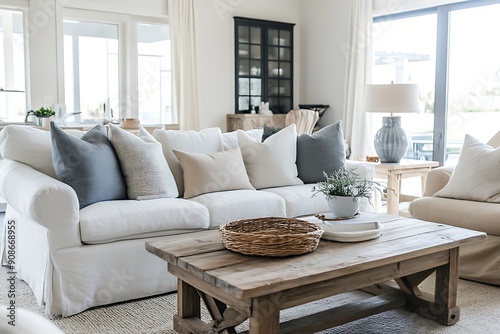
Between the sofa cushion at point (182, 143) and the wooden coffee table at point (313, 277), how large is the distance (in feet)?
3.82

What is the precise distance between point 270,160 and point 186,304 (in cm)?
169

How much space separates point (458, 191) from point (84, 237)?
2390 millimetres

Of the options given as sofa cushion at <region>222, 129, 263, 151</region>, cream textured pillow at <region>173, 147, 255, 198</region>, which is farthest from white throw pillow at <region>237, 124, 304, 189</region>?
cream textured pillow at <region>173, 147, 255, 198</region>

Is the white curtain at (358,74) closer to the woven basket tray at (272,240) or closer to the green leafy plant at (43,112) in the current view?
the green leafy plant at (43,112)

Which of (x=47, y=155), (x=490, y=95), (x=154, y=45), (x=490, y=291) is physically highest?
(x=154, y=45)

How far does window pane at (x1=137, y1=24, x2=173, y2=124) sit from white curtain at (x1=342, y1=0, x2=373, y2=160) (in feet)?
7.34

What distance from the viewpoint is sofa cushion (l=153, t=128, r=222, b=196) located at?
11.6 feet

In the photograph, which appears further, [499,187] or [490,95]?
[490,95]

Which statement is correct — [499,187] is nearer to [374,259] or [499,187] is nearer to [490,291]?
[490,291]

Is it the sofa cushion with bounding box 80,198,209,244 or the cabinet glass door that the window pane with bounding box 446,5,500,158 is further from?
A: the sofa cushion with bounding box 80,198,209,244

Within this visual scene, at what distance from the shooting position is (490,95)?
5320 mm

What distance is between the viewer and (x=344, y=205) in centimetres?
250

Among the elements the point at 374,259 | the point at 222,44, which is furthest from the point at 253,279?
the point at 222,44

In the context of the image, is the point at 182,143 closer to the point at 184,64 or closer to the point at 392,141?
the point at 392,141
